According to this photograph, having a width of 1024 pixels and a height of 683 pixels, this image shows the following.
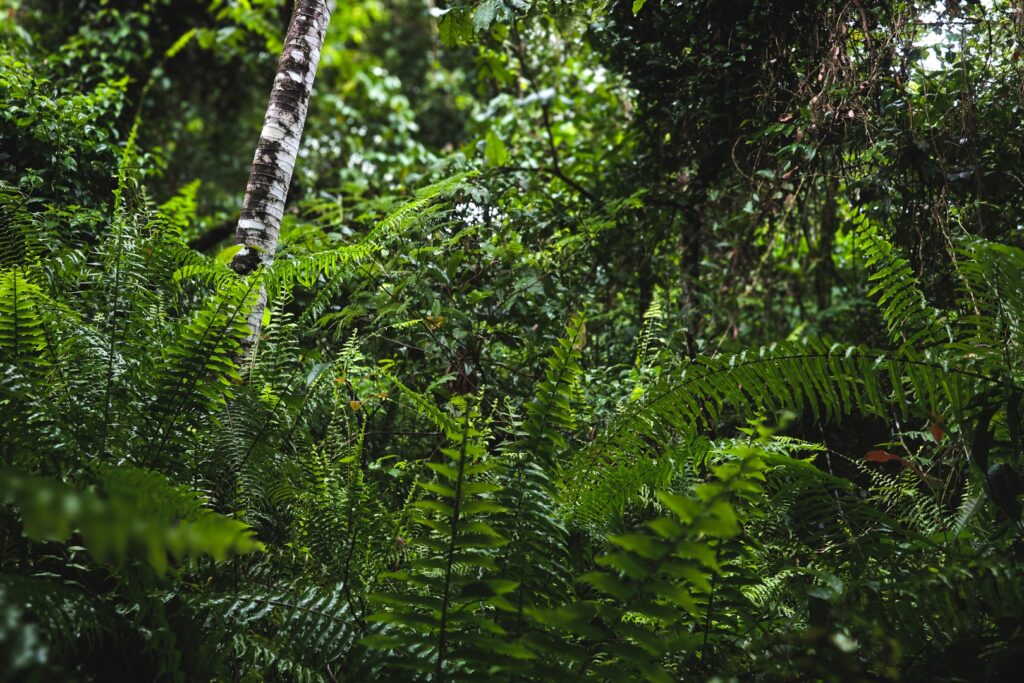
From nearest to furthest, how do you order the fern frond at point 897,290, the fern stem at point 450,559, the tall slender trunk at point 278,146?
the fern stem at point 450,559 → the fern frond at point 897,290 → the tall slender trunk at point 278,146

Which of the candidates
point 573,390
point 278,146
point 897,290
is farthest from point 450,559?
point 278,146

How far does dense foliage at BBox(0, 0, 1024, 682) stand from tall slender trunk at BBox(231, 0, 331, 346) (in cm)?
15

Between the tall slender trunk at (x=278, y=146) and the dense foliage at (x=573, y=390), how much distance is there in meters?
0.15

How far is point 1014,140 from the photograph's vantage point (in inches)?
104

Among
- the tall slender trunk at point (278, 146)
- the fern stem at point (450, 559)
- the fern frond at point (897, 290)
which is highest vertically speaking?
the tall slender trunk at point (278, 146)

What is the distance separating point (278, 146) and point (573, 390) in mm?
1843

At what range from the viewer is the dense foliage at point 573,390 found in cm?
145

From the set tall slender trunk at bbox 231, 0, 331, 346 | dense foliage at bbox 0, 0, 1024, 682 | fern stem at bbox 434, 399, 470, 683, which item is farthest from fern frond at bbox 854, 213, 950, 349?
tall slender trunk at bbox 231, 0, 331, 346

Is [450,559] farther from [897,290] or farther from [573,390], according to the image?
[897,290]

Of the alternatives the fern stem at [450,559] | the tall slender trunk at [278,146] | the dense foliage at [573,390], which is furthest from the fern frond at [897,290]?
the tall slender trunk at [278,146]

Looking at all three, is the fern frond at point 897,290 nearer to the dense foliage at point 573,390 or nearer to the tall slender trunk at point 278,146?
the dense foliage at point 573,390

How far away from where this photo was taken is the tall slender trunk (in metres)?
2.87

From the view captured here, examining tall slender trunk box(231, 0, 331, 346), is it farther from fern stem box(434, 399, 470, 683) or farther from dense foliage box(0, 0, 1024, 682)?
fern stem box(434, 399, 470, 683)

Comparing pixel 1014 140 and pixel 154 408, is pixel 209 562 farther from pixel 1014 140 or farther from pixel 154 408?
pixel 1014 140
